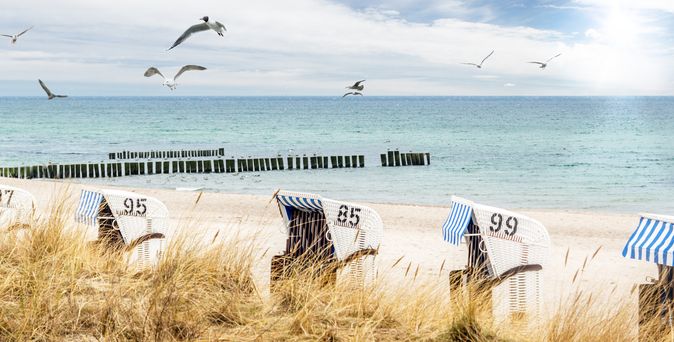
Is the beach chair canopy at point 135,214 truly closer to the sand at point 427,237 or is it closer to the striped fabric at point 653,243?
the sand at point 427,237

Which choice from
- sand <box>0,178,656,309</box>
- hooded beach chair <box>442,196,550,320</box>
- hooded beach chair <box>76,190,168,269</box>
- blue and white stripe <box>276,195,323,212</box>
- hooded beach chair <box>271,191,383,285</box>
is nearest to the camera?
hooded beach chair <box>442,196,550,320</box>

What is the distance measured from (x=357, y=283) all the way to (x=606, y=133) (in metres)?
68.1

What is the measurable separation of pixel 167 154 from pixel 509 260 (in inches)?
1541

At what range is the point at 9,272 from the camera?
455 cm

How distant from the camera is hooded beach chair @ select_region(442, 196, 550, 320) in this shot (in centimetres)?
500

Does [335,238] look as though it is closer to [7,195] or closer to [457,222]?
[457,222]

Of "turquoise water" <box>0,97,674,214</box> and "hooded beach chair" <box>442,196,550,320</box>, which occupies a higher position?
"hooded beach chair" <box>442,196,550,320</box>

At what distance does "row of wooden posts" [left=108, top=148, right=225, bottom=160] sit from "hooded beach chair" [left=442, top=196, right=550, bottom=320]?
3704cm

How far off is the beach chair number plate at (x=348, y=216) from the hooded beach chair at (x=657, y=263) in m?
1.91

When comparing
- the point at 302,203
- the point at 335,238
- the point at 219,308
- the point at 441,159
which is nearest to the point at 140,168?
the point at 441,159

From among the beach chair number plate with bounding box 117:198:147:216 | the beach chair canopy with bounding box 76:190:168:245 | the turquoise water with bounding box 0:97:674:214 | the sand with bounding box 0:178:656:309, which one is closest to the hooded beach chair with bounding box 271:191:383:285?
the sand with bounding box 0:178:656:309

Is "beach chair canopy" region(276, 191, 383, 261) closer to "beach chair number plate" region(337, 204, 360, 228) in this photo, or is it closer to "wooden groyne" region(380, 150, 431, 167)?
"beach chair number plate" region(337, 204, 360, 228)

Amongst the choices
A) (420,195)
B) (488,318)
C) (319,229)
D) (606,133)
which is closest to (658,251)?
(488,318)

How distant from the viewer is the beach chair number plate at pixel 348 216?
5.47 m
